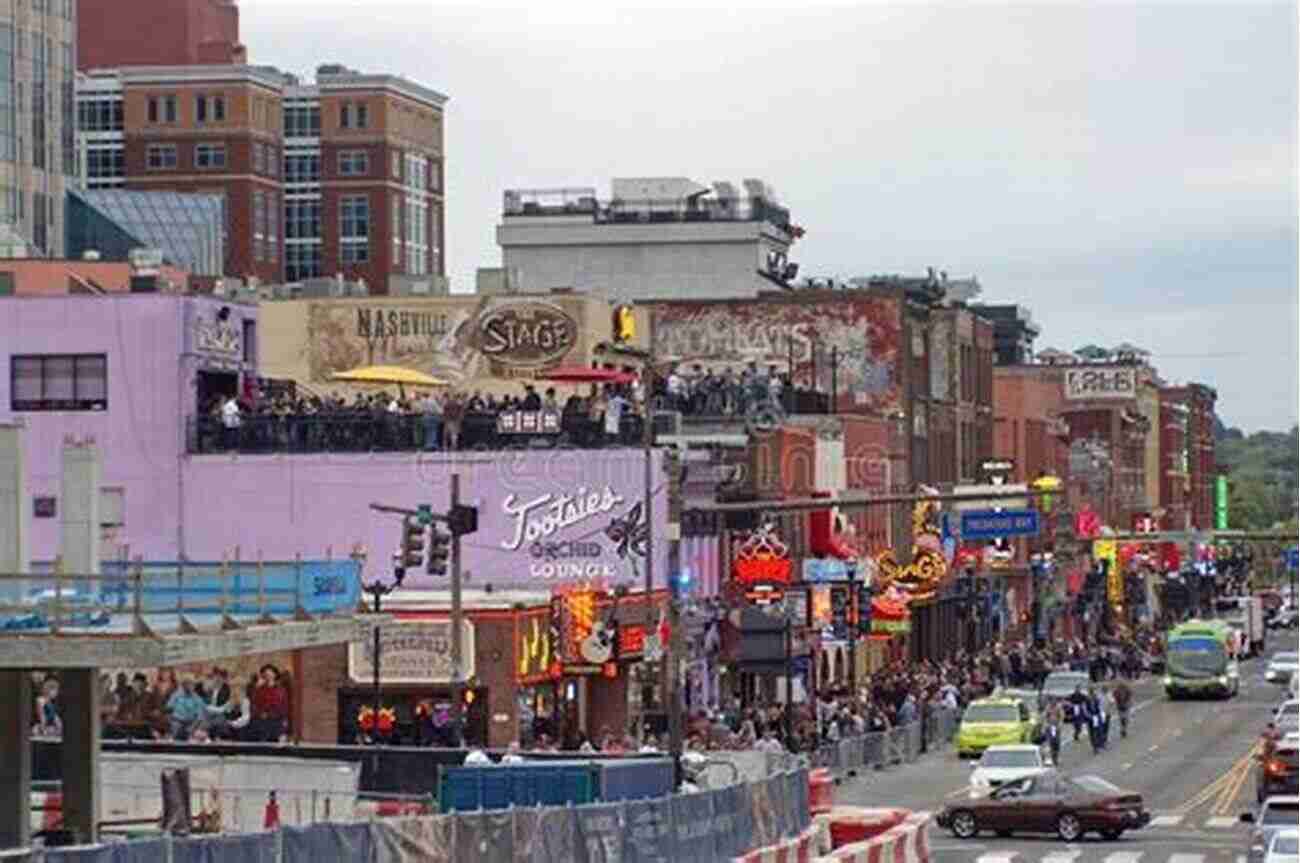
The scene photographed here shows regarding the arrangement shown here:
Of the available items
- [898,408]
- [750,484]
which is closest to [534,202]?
[898,408]

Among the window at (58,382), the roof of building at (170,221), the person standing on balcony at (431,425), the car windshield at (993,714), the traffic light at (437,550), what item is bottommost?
the car windshield at (993,714)

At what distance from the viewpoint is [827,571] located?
101m

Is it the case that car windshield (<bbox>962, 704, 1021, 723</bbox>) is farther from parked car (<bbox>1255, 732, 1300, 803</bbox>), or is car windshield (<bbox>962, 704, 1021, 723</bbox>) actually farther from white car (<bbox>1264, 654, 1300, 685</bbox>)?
white car (<bbox>1264, 654, 1300, 685</bbox>)

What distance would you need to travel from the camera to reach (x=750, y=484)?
9931 cm

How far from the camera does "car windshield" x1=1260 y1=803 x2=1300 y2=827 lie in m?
58.3

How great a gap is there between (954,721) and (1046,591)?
65590mm

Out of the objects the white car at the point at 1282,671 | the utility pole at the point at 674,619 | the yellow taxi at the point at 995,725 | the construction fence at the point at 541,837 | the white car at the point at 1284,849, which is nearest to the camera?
the construction fence at the point at 541,837

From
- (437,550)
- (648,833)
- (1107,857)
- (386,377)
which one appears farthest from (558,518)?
(648,833)

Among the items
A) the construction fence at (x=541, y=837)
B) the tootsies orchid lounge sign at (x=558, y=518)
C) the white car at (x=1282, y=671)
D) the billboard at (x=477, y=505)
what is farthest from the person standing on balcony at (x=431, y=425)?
the white car at (x=1282, y=671)

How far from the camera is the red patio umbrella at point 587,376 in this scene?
275 feet

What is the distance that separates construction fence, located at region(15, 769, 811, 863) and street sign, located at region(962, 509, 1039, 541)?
56723 mm

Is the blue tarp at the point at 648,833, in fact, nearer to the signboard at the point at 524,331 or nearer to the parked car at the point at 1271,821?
the parked car at the point at 1271,821

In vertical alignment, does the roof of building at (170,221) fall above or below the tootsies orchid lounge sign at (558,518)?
above

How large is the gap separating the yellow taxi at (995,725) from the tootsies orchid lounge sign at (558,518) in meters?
9.89
